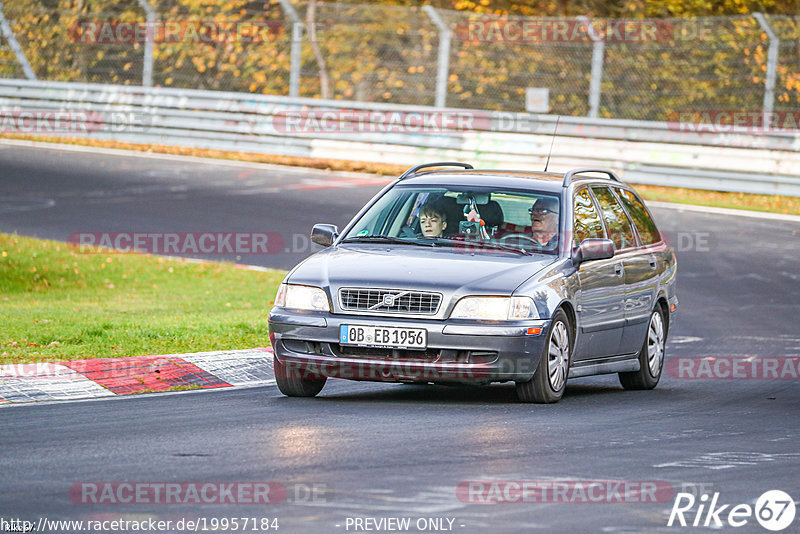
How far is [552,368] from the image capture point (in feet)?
32.5

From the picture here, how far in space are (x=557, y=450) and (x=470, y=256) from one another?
2.35 m

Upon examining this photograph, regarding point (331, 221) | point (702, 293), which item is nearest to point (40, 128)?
point (331, 221)

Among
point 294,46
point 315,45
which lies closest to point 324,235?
point 315,45

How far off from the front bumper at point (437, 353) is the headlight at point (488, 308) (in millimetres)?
45

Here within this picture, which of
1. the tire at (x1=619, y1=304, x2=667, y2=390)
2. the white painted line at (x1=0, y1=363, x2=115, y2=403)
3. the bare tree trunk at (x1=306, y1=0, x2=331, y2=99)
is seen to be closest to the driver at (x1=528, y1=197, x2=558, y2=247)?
the tire at (x1=619, y1=304, x2=667, y2=390)

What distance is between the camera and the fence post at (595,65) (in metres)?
26.2

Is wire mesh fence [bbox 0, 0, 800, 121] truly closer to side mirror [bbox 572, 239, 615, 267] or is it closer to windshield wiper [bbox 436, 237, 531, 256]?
side mirror [bbox 572, 239, 615, 267]

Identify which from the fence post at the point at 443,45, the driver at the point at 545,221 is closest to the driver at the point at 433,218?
the driver at the point at 545,221

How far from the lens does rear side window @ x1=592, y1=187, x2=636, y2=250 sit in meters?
11.4

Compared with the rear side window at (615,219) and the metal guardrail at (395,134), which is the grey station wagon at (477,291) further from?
the metal guardrail at (395,134)

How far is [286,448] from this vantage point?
7.83m

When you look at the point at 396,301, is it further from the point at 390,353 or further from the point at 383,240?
the point at 383,240

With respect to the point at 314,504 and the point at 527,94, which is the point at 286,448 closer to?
the point at 314,504

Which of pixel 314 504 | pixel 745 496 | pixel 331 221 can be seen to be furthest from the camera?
pixel 331 221
